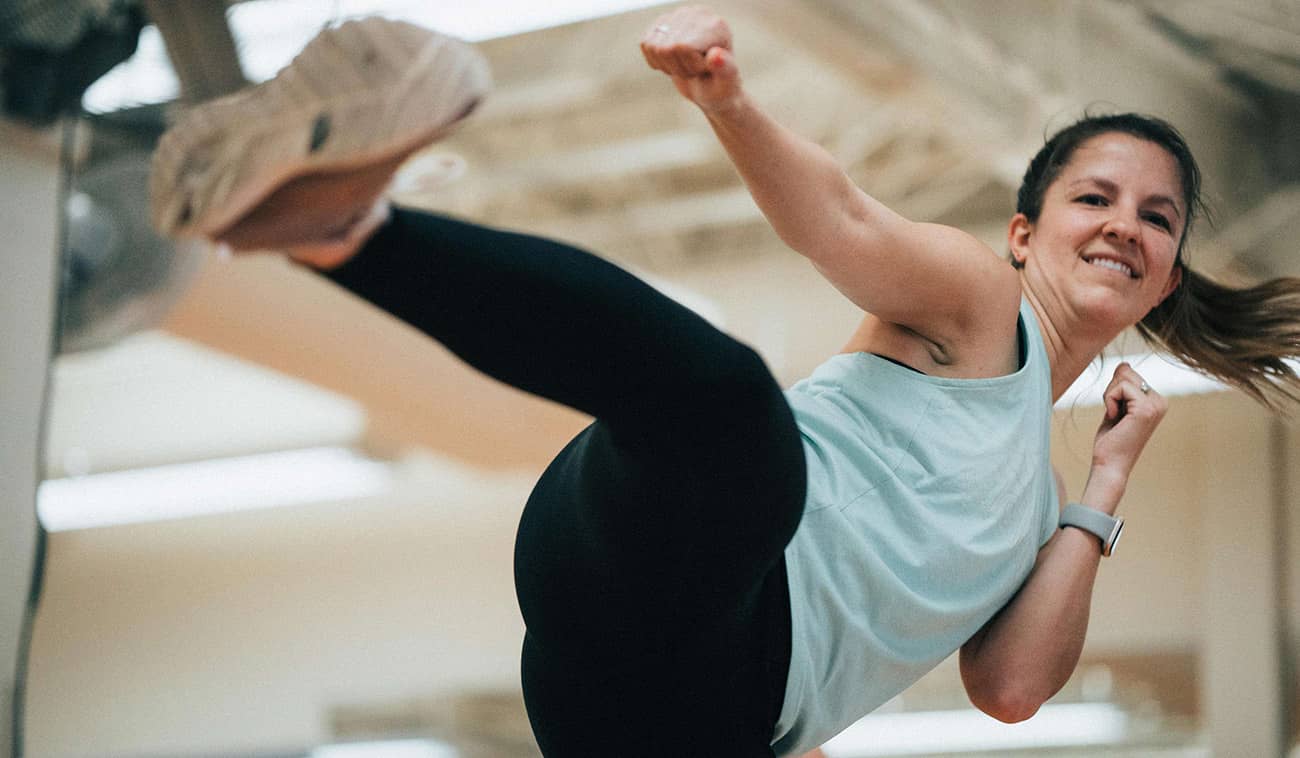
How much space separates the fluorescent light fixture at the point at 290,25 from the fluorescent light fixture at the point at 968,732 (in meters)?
3.76

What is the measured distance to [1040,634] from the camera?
1.38 m

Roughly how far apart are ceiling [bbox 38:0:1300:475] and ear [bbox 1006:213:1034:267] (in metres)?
1.19

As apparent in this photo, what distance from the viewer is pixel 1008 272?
1.27m

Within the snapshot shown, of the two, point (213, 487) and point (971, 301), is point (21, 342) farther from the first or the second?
point (213, 487)

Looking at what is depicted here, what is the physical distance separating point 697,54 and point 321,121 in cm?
28

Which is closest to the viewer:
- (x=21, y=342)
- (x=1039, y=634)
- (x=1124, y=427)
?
(x=1039, y=634)

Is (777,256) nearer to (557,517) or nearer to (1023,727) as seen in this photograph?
(1023,727)

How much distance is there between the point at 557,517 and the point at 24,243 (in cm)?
258

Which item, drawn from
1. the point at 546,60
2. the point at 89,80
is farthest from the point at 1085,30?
the point at 89,80

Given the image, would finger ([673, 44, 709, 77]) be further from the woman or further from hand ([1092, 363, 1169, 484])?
hand ([1092, 363, 1169, 484])

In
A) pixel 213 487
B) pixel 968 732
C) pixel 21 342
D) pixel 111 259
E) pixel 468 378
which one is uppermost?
pixel 111 259

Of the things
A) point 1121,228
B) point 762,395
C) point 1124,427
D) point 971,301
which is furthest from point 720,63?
point 1124,427

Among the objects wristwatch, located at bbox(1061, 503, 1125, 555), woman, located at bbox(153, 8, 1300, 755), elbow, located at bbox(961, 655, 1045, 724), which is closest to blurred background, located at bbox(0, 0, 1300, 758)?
woman, located at bbox(153, 8, 1300, 755)

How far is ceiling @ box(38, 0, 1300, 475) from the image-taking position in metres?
3.73
